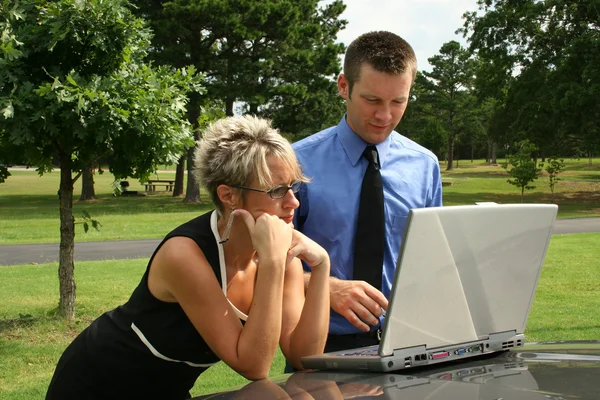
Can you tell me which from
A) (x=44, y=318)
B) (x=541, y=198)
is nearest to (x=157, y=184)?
(x=541, y=198)

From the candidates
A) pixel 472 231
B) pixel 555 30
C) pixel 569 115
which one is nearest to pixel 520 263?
pixel 472 231

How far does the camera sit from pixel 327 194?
10.3ft

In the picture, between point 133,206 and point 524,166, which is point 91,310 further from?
point 524,166

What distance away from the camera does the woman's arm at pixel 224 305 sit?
2389 millimetres

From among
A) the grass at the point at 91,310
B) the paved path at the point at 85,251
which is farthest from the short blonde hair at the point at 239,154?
the paved path at the point at 85,251

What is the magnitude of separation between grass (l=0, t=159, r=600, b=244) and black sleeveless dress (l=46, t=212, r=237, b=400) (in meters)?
18.8

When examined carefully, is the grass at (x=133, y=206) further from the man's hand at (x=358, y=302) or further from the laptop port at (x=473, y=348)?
the laptop port at (x=473, y=348)

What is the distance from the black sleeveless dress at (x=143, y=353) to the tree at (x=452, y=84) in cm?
7365

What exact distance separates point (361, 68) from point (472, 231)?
4.23 ft

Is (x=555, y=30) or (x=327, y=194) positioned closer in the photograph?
(x=327, y=194)

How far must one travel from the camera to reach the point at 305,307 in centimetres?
264

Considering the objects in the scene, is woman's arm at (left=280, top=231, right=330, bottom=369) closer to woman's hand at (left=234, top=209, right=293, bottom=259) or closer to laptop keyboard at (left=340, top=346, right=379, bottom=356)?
woman's hand at (left=234, top=209, right=293, bottom=259)

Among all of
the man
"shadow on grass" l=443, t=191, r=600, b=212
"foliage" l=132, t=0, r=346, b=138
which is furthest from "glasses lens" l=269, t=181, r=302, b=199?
"shadow on grass" l=443, t=191, r=600, b=212

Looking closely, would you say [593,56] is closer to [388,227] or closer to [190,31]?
[190,31]
